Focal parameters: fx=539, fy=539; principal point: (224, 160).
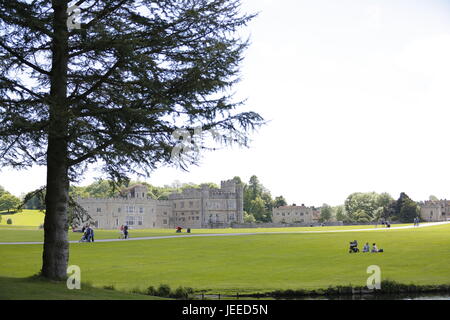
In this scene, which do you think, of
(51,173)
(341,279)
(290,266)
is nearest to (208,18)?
(51,173)

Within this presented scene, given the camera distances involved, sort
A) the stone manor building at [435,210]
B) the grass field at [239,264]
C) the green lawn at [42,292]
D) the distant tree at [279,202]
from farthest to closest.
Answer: the distant tree at [279,202] < the stone manor building at [435,210] < the grass field at [239,264] < the green lawn at [42,292]

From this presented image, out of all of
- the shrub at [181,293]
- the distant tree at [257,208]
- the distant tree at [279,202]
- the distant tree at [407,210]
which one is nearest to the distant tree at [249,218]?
the distant tree at [257,208]

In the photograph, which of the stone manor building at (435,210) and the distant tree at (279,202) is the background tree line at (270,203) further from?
the stone manor building at (435,210)

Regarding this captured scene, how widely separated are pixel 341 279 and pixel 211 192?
9593 centimetres

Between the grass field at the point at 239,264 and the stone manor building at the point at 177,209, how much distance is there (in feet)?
221

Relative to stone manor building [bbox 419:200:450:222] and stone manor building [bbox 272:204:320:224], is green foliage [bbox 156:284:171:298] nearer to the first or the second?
stone manor building [bbox 272:204:320:224]

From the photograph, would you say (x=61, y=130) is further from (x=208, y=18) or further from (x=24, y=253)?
(x=24, y=253)

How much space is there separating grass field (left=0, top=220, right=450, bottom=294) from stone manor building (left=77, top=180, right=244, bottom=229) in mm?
67304

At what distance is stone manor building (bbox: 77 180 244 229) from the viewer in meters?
104

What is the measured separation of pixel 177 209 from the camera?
11688cm

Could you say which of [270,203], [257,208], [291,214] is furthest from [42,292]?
[270,203]

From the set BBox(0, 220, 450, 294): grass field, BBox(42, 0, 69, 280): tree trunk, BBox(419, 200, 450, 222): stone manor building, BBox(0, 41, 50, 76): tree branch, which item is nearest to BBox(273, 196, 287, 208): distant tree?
BBox(419, 200, 450, 222): stone manor building

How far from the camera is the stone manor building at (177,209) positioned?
10444cm

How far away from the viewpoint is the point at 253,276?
23.1 metres
